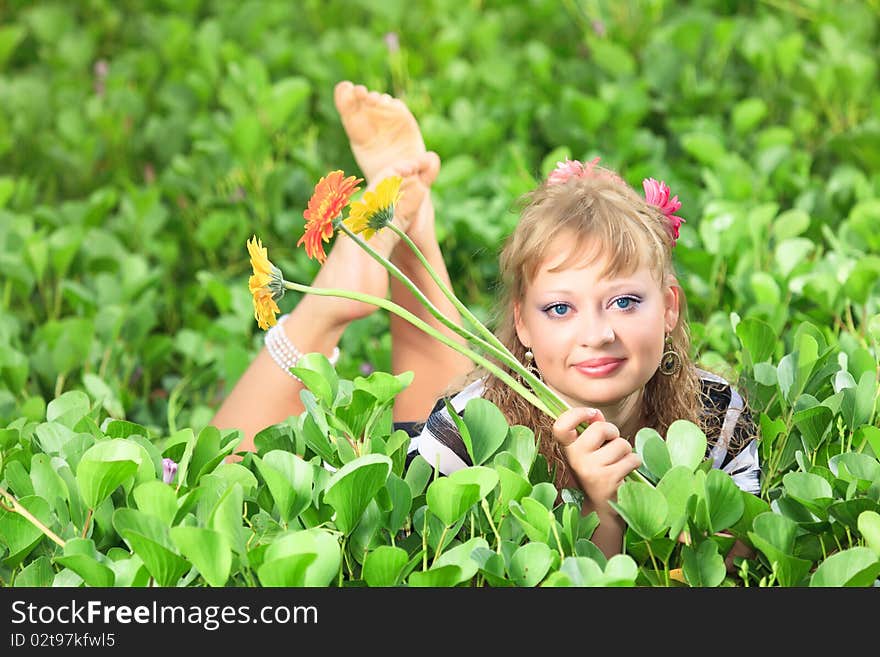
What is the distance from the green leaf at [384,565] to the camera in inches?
50.3

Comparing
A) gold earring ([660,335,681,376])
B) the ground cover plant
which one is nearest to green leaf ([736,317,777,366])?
the ground cover plant

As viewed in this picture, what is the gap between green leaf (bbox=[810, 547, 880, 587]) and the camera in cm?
122

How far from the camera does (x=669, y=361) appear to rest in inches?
68.7

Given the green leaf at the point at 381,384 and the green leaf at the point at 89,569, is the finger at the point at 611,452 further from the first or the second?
the green leaf at the point at 89,569

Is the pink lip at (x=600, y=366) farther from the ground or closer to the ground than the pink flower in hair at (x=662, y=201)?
closer to the ground

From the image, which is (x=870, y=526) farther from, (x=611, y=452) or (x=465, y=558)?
(x=465, y=558)

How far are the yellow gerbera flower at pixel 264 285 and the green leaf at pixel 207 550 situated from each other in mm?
280

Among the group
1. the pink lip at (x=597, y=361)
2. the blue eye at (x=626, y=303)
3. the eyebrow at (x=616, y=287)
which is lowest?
the pink lip at (x=597, y=361)

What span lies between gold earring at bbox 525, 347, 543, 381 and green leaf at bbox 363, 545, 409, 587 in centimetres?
45

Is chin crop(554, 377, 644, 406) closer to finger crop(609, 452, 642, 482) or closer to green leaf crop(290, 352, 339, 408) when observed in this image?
finger crop(609, 452, 642, 482)

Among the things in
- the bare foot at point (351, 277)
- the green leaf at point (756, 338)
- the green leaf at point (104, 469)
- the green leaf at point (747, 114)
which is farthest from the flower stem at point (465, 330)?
the green leaf at point (747, 114)

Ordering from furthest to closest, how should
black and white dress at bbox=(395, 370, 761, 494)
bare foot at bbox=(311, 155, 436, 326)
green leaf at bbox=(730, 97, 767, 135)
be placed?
green leaf at bbox=(730, 97, 767, 135)
bare foot at bbox=(311, 155, 436, 326)
black and white dress at bbox=(395, 370, 761, 494)

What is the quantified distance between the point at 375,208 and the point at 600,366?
0.34m

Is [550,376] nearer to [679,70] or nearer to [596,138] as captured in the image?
[596,138]
